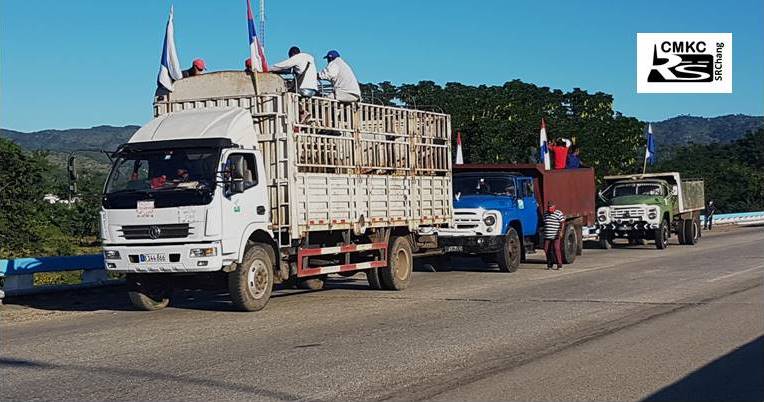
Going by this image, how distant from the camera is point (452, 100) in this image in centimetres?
4853

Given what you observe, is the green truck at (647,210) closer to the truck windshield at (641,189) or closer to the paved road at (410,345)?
the truck windshield at (641,189)

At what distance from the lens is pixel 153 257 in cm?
1359

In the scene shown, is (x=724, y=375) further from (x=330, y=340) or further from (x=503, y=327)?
(x=330, y=340)

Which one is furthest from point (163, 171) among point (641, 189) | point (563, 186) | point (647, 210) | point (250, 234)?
point (641, 189)

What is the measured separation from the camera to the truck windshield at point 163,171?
1370 cm

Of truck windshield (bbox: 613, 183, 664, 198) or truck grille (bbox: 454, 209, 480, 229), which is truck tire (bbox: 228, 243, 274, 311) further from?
truck windshield (bbox: 613, 183, 664, 198)

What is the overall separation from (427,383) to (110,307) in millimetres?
8814

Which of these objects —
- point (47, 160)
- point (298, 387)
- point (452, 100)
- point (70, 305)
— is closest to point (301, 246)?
point (70, 305)

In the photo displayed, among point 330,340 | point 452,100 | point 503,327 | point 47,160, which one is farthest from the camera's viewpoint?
point 452,100

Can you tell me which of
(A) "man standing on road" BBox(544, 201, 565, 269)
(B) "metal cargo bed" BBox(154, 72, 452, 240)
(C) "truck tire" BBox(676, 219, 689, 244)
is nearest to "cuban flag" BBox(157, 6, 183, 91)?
(B) "metal cargo bed" BBox(154, 72, 452, 240)

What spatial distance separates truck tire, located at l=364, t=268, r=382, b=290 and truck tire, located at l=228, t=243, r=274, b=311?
3.27 meters

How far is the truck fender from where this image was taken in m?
13.9

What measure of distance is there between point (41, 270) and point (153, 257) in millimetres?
4581

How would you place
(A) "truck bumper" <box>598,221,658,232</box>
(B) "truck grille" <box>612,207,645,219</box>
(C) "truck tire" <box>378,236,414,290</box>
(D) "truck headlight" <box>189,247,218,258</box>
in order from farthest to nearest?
(B) "truck grille" <box>612,207,645,219</box>
(A) "truck bumper" <box>598,221,658,232</box>
(C) "truck tire" <box>378,236,414,290</box>
(D) "truck headlight" <box>189,247,218,258</box>
